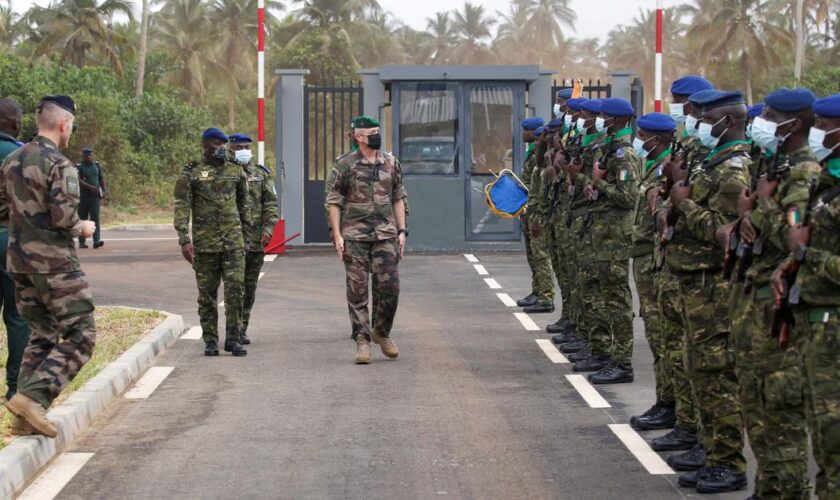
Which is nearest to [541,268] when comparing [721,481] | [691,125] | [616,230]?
[616,230]

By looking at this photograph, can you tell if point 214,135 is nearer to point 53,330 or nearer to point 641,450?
point 53,330

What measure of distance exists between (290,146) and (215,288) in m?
10.3

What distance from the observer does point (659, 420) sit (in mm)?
7930

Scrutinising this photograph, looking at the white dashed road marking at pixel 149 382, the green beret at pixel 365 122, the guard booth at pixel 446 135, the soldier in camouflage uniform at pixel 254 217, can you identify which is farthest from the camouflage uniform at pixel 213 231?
the guard booth at pixel 446 135

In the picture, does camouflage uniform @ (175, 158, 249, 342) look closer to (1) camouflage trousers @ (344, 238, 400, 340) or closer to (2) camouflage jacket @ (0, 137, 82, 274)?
(1) camouflage trousers @ (344, 238, 400, 340)

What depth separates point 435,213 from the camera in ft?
68.4

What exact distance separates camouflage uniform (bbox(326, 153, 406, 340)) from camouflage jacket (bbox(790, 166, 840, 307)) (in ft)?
19.5

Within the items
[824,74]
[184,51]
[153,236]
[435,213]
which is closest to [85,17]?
[184,51]

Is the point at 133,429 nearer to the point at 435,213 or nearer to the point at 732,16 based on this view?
the point at 435,213

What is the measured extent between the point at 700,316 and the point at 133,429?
3.57m

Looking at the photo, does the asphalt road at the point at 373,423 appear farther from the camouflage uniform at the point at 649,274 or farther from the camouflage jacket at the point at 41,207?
the camouflage jacket at the point at 41,207

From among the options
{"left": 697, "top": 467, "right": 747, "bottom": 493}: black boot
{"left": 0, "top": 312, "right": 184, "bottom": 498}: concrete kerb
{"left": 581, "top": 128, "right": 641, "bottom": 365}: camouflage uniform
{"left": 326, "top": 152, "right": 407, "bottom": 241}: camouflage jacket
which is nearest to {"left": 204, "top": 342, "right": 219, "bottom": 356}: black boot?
{"left": 0, "top": 312, "right": 184, "bottom": 498}: concrete kerb

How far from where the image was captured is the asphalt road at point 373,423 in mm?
6613

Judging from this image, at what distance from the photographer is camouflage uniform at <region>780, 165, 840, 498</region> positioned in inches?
188
